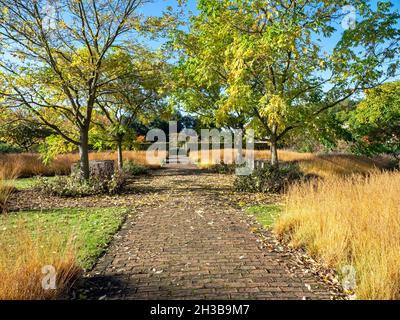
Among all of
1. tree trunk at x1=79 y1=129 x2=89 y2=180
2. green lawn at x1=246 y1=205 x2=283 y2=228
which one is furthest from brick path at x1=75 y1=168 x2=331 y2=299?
tree trunk at x1=79 y1=129 x2=89 y2=180

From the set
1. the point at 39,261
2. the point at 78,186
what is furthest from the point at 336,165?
the point at 39,261

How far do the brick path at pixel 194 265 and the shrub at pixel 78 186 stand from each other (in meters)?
3.27

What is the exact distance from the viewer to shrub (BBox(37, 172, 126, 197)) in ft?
29.9

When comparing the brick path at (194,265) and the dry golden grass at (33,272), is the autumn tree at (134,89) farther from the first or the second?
the dry golden grass at (33,272)

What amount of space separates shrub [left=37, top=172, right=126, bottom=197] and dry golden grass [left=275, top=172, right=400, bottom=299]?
5.72 metres

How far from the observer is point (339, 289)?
336 cm

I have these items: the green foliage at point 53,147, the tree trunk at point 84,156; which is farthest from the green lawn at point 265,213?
the green foliage at point 53,147

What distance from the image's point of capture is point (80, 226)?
219 inches

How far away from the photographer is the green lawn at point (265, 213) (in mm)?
6213

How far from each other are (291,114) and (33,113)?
7.68 m

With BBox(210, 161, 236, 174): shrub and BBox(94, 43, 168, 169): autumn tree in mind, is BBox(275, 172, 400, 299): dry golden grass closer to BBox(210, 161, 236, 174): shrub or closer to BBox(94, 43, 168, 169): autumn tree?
BBox(94, 43, 168, 169): autumn tree
